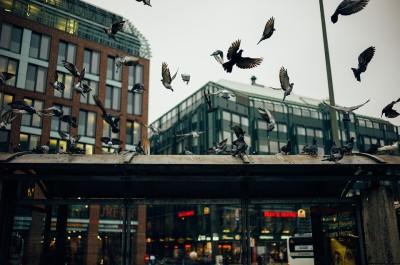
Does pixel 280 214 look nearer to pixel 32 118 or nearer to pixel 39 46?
pixel 32 118

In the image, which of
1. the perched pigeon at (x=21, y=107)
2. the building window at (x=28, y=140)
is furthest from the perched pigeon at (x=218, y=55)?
the building window at (x=28, y=140)

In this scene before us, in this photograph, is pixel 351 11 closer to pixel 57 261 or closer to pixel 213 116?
pixel 57 261

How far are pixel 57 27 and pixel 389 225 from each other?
48.1 meters

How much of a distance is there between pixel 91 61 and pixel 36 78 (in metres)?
7.60

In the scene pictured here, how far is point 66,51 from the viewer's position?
156 ft

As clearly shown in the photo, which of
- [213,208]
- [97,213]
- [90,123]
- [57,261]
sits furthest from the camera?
[213,208]

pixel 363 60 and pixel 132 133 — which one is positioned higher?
pixel 132 133

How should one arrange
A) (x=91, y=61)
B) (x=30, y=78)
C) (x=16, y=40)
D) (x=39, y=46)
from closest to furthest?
(x=16, y=40), (x=30, y=78), (x=39, y=46), (x=91, y=61)

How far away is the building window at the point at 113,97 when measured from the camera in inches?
1951

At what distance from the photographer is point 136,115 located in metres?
51.4

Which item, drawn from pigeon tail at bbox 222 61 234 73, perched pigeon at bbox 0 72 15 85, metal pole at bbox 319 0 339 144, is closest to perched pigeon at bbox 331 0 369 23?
pigeon tail at bbox 222 61 234 73

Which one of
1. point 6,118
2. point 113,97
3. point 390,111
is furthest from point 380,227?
point 113,97

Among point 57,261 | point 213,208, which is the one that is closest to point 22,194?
point 57,261

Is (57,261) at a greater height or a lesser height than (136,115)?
lesser
